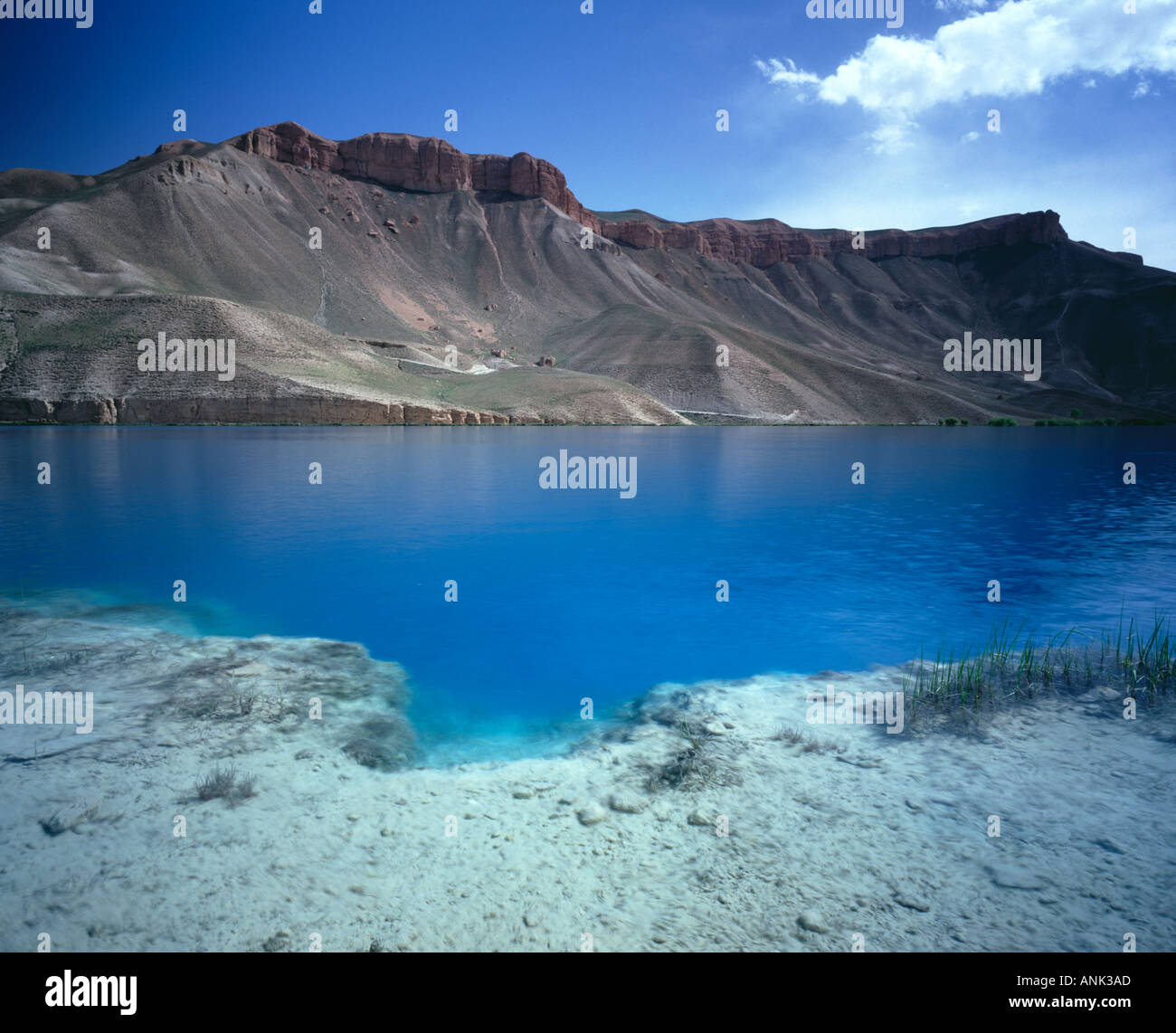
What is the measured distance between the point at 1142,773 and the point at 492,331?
116m

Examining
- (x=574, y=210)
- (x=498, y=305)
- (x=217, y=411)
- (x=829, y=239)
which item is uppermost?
(x=829, y=239)

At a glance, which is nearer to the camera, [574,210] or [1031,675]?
[1031,675]

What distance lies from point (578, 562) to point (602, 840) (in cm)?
1000

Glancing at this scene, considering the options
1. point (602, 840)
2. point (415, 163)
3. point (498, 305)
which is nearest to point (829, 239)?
point (498, 305)

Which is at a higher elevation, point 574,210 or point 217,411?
point 574,210

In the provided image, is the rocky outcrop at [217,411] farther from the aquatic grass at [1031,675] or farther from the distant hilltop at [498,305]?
the aquatic grass at [1031,675]

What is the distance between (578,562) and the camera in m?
14.2

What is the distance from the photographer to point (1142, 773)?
517cm

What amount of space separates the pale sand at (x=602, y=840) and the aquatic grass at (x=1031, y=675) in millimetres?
447

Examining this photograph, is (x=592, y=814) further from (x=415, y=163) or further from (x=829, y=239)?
(x=829, y=239)

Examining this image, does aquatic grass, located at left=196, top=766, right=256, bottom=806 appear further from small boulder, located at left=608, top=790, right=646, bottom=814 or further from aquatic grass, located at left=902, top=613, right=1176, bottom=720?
aquatic grass, located at left=902, top=613, right=1176, bottom=720

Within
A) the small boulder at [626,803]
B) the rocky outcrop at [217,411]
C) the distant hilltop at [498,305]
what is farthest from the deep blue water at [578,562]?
the distant hilltop at [498,305]

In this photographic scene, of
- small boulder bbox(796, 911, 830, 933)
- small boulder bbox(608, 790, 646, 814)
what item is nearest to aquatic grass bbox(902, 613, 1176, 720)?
small boulder bbox(608, 790, 646, 814)

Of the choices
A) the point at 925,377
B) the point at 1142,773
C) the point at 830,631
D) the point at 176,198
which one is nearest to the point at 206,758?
the point at 1142,773
